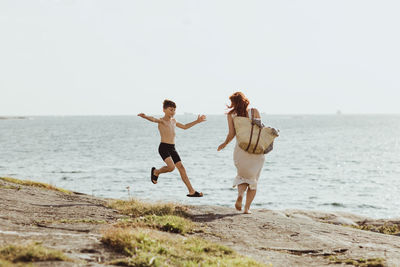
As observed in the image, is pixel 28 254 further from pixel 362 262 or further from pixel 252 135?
pixel 252 135

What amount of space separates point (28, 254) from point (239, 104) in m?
5.80

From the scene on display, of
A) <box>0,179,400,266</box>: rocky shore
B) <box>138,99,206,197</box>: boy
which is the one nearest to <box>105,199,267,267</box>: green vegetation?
<box>0,179,400,266</box>: rocky shore

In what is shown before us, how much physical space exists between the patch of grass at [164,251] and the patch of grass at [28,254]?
2.30 feet

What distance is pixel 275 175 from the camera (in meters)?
39.6

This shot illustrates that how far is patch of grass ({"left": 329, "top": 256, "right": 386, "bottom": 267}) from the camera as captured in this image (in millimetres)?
6570

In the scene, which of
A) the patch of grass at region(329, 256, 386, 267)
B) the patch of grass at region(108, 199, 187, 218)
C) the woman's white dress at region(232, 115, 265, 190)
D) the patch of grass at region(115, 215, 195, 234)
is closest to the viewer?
the patch of grass at region(329, 256, 386, 267)

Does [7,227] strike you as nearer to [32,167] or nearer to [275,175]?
[275,175]

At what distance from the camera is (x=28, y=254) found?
16.8ft

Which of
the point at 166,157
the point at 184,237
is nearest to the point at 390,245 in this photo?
→ the point at 184,237

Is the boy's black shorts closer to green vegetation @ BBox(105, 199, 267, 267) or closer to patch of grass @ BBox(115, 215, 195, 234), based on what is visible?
patch of grass @ BBox(115, 215, 195, 234)

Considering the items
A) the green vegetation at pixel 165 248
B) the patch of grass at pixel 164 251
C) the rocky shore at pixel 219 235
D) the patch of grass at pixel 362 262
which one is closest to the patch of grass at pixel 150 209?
the rocky shore at pixel 219 235

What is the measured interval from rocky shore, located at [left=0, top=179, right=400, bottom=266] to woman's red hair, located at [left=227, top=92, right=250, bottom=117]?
2.28 meters

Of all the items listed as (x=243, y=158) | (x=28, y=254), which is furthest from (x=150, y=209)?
(x=28, y=254)

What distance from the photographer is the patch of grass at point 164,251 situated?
217 inches
